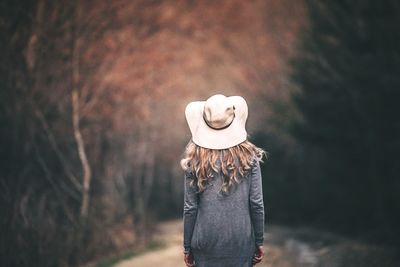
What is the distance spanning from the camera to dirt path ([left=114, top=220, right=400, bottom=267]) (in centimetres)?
658

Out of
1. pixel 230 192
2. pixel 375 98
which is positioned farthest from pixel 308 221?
pixel 230 192

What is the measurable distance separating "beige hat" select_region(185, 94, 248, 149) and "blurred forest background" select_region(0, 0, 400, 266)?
389 cm

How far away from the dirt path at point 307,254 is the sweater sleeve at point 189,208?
3925mm

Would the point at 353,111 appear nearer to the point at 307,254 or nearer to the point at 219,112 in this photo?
the point at 307,254

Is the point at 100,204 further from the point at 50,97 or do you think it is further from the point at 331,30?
the point at 331,30

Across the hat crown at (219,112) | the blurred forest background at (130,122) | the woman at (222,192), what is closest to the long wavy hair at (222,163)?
the woman at (222,192)

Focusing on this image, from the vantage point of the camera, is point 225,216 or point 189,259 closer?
point 225,216

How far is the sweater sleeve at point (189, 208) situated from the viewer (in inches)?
129

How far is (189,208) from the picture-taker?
3.29 meters

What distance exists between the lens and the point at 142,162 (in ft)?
45.5

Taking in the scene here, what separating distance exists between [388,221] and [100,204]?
5.27m

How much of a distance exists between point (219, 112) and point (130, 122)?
814 cm

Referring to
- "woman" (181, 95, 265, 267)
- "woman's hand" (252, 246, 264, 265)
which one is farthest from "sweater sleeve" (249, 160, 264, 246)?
"woman's hand" (252, 246, 264, 265)

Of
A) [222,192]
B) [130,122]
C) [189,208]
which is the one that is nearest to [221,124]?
[222,192]
